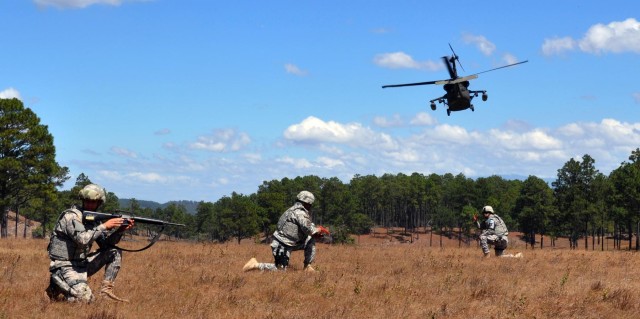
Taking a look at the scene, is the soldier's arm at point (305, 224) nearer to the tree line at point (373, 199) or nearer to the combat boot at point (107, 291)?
the combat boot at point (107, 291)

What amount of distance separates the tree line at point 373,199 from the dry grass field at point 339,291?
2849 cm

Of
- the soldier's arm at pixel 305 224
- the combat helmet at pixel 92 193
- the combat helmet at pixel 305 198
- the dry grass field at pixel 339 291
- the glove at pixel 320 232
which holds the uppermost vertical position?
the combat helmet at pixel 305 198

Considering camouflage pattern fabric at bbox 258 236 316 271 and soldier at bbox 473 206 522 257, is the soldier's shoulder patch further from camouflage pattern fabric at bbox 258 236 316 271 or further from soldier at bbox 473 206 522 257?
soldier at bbox 473 206 522 257

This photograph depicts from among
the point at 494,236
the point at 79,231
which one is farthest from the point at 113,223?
the point at 494,236

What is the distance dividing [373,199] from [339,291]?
13204cm

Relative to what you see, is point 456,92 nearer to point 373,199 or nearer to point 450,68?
point 450,68

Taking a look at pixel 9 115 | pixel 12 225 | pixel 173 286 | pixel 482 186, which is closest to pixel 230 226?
pixel 12 225

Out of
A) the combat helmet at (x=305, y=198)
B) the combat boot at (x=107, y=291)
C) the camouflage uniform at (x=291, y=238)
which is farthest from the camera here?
the combat helmet at (x=305, y=198)

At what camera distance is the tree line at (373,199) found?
42406 millimetres

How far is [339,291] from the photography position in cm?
1116

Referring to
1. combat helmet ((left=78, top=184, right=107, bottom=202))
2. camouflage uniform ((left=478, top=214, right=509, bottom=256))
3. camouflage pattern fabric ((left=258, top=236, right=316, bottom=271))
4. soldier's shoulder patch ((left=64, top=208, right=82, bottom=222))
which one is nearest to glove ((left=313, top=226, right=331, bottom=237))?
camouflage pattern fabric ((left=258, top=236, right=316, bottom=271))

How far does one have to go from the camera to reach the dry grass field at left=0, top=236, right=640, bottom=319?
9.07m

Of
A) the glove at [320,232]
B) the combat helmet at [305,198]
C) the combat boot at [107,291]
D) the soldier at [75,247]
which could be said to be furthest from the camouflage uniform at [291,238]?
the soldier at [75,247]

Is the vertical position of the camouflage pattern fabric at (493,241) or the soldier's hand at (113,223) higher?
the soldier's hand at (113,223)
